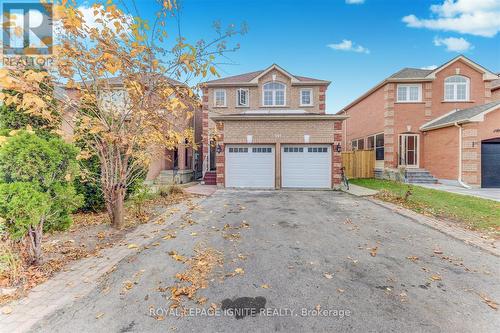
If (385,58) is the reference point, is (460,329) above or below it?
below

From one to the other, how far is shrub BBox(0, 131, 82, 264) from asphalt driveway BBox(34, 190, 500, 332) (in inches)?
57.8

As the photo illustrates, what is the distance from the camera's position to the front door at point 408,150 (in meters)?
16.8

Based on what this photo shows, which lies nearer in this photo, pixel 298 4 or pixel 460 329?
pixel 460 329

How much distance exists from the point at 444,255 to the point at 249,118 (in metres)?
10.6

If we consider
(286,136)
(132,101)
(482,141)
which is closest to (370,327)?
(132,101)

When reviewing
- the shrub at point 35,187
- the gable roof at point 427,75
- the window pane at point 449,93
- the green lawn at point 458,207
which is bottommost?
the green lawn at point 458,207

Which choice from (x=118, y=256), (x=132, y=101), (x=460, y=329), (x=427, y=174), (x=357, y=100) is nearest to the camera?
(x=460, y=329)

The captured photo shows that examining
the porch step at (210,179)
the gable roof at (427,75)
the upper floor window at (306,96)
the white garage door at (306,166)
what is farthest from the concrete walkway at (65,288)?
the gable roof at (427,75)

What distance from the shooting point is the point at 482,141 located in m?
13.3

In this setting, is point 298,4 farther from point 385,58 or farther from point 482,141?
point 482,141

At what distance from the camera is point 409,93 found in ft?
56.0

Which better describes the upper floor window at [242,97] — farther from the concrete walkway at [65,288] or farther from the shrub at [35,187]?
the shrub at [35,187]

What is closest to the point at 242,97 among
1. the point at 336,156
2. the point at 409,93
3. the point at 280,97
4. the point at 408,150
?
the point at 280,97

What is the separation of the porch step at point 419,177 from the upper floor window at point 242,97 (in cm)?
1311
